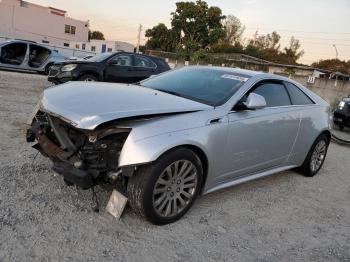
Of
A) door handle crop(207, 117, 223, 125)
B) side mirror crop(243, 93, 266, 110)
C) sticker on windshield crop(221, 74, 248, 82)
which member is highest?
sticker on windshield crop(221, 74, 248, 82)

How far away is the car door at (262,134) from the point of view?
4363 millimetres

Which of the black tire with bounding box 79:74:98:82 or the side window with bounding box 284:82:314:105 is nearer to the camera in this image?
the side window with bounding box 284:82:314:105

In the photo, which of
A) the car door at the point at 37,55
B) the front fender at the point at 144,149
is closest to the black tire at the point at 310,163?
the front fender at the point at 144,149

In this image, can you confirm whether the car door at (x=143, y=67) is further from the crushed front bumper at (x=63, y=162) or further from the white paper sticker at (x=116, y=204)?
the white paper sticker at (x=116, y=204)

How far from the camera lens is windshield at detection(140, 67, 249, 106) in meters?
4.45

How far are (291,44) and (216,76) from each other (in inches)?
3625

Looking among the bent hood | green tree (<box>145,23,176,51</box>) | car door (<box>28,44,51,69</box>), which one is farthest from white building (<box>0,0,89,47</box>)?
the bent hood

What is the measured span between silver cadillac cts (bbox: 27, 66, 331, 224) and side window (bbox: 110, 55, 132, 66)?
7.03m

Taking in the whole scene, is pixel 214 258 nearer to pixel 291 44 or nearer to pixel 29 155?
pixel 29 155

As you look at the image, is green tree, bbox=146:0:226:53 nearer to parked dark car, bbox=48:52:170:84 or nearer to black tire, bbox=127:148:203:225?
parked dark car, bbox=48:52:170:84

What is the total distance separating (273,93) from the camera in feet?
17.0

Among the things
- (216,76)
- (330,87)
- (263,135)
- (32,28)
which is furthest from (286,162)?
(32,28)

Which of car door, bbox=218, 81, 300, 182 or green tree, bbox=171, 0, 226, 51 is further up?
green tree, bbox=171, 0, 226, 51

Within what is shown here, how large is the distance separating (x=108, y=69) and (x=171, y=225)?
28.2 feet
